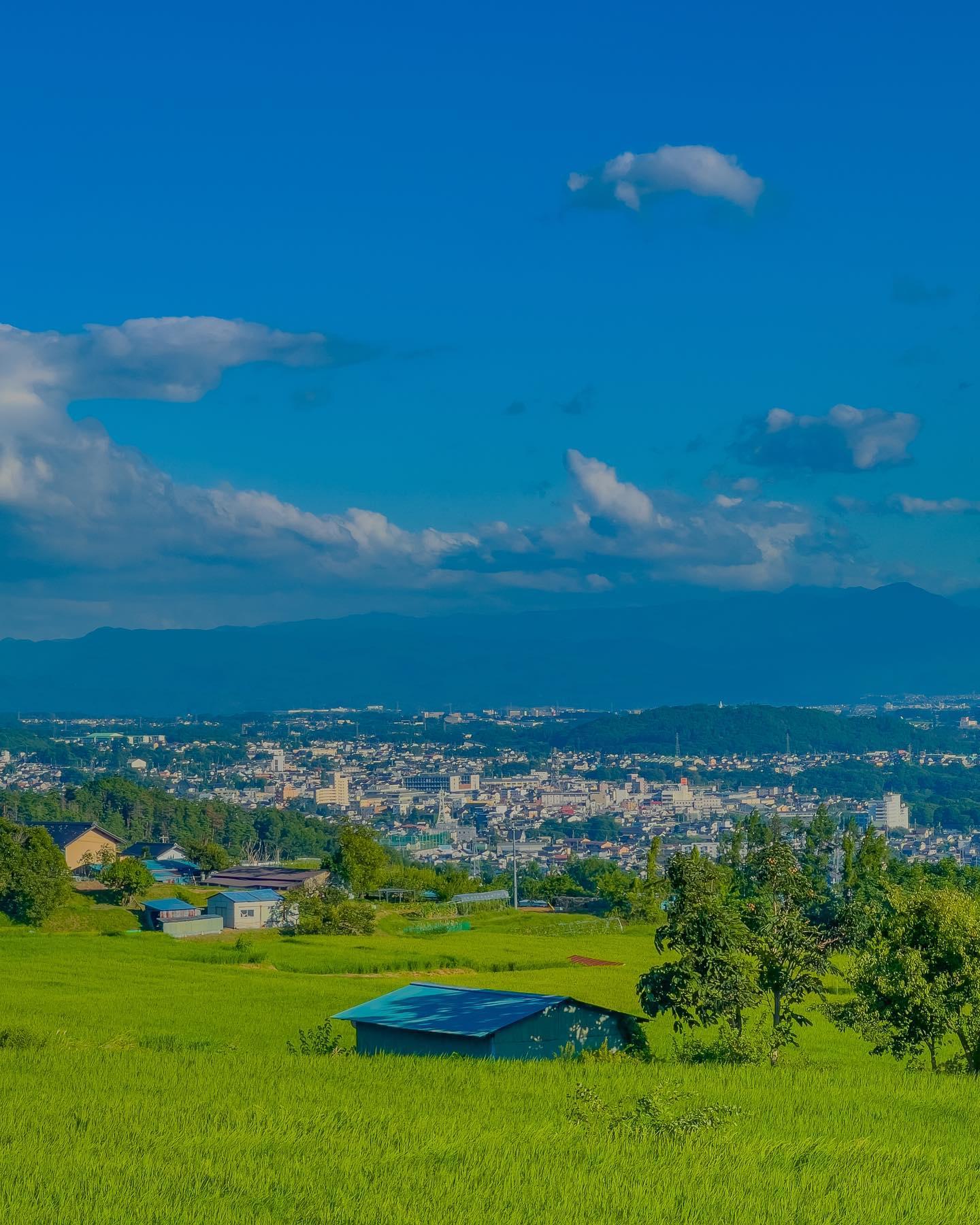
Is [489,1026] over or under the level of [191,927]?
over

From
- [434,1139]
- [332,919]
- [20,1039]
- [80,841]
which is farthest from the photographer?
[80,841]

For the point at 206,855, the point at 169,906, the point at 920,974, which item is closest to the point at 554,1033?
the point at 920,974

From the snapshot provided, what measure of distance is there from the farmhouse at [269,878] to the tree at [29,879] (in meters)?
17.4

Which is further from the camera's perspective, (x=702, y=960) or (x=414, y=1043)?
(x=414, y=1043)

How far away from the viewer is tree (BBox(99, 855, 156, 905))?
66688 millimetres

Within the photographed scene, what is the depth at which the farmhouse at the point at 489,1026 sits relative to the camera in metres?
23.4

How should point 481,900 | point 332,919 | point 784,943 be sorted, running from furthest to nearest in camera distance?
point 481,900 < point 332,919 < point 784,943

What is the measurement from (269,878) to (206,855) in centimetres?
1091

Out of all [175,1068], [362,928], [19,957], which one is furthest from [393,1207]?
[362,928]

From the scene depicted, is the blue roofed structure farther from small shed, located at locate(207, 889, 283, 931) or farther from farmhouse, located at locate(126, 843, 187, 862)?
farmhouse, located at locate(126, 843, 187, 862)

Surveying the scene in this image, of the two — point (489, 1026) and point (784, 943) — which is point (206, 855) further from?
point (784, 943)

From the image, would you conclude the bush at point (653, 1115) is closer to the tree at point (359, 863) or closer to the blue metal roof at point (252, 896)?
the blue metal roof at point (252, 896)

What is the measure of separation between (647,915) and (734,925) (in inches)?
Result: 1921

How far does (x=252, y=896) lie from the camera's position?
64625mm
